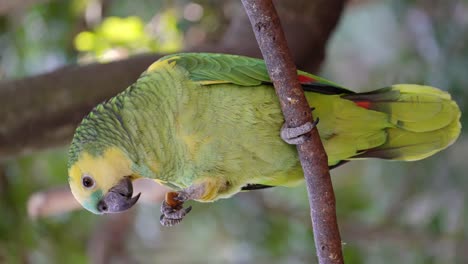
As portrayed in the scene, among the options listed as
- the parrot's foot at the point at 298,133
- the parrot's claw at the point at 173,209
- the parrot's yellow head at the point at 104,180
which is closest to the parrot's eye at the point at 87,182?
the parrot's yellow head at the point at 104,180

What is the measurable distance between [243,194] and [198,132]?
1885 mm

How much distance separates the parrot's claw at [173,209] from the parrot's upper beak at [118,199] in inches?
2.9

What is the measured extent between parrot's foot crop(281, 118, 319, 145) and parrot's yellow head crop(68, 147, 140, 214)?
12.9 inches

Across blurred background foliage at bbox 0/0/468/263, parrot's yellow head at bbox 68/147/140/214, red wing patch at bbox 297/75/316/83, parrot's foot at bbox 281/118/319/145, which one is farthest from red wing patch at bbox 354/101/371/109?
blurred background foliage at bbox 0/0/468/263

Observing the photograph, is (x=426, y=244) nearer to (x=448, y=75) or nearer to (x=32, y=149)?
(x=448, y=75)

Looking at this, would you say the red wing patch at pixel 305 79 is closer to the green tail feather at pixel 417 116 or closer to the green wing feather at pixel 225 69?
the green wing feather at pixel 225 69

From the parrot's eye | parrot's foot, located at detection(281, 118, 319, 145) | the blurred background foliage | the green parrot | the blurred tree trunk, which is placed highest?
parrot's foot, located at detection(281, 118, 319, 145)

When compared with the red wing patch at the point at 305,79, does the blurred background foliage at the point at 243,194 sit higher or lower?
lower

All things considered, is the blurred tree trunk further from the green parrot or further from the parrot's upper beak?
the parrot's upper beak

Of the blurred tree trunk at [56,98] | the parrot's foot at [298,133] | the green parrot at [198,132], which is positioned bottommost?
the blurred tree trunk at [56,98]

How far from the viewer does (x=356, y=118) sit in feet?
4.42

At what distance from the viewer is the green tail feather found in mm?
1349

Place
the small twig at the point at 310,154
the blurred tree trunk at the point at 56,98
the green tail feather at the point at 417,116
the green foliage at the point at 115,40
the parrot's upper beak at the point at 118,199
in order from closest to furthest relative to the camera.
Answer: the small twig at the point at 310,154, the parrot's upper beak at the point at 118,199, the green tail feather at the point at 417,116, the blurred tree trunk at the point at 56,98, the green foliage at the point at 115,40

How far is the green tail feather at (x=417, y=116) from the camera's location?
135 cm
